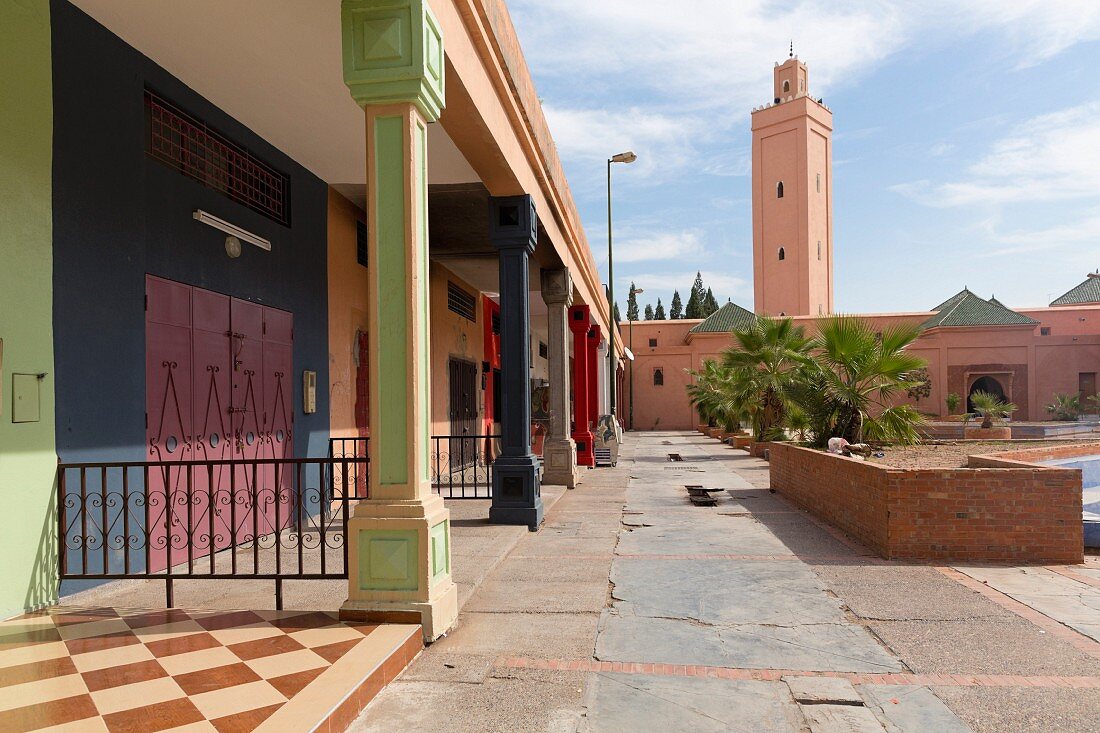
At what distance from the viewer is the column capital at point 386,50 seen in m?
4.35

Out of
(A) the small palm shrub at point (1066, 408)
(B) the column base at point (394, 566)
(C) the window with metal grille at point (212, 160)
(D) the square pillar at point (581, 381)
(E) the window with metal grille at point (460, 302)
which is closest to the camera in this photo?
(B) the column base at point (394, 566)

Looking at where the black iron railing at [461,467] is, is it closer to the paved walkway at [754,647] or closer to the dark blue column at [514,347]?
the dark blue column at [514,347]

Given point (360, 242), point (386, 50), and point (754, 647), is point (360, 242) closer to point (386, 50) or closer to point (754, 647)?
point (386, 50)

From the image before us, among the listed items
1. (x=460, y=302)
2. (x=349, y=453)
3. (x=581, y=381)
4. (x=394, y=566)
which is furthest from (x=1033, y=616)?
(x=460, y=302)

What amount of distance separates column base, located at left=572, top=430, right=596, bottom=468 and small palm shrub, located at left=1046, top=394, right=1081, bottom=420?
3061 cm

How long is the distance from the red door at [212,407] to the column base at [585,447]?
28.0 feet

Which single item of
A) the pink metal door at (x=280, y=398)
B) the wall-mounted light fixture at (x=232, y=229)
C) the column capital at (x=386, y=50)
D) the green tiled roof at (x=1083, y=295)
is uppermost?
the green tiled roof at (x=1083, y=295)

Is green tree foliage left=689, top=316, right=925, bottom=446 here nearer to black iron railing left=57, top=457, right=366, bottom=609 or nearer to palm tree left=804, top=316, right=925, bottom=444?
palm tree left=804, top=316, right=925, bottom=444

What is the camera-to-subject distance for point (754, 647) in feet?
13.9

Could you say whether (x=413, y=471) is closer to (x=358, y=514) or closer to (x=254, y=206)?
(x=358, y=514)

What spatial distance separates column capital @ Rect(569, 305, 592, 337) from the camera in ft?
46.6

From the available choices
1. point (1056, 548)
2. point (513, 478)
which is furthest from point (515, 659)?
point (1056, 548)

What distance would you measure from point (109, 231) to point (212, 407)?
182 cm

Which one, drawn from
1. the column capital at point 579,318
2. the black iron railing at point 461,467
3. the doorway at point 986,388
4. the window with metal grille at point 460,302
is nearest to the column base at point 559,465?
the black iron railing at point 461,467
